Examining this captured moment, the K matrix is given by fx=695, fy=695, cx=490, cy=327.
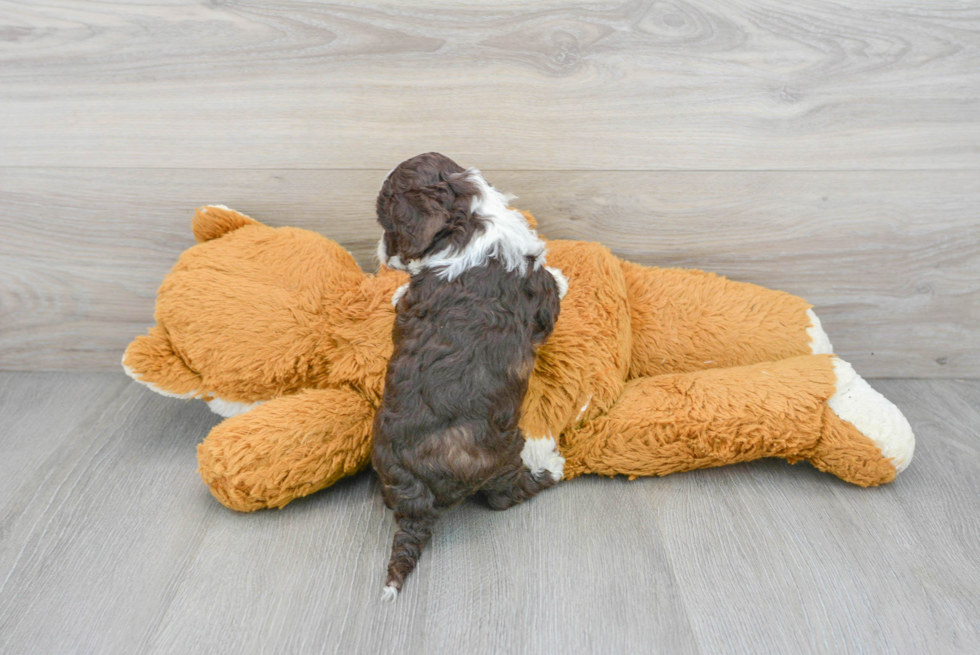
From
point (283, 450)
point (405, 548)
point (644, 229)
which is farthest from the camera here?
point (644, 229)

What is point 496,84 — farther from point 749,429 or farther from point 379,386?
point 749,429

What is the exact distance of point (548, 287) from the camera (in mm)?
1281

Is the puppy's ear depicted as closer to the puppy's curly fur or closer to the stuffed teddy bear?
the puppy's curly fur

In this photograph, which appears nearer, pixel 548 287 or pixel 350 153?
pixel 548 287

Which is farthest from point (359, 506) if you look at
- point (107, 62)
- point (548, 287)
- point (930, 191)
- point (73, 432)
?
point (930, 191)

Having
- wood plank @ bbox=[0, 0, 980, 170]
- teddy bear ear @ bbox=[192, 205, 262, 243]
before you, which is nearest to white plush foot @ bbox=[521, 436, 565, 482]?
wood plank @ bbox=[0, 0, 980, 170]

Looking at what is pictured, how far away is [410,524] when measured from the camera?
3.98 feet

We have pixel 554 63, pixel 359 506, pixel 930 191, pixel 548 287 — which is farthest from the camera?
pixel 930 191

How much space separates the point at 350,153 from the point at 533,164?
43cm

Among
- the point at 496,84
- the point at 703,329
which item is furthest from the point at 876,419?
the point at 496,84

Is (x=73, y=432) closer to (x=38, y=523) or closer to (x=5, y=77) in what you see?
(x=38, y=523)

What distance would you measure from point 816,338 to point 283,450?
120cm

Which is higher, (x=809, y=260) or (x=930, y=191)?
(x=930, y=191)

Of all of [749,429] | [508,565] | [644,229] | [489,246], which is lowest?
[508,565]
